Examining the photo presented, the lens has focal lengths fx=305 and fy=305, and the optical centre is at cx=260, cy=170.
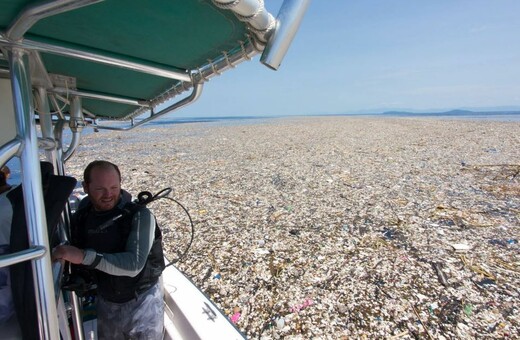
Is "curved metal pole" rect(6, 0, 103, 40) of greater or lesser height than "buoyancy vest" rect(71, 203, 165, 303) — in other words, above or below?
above

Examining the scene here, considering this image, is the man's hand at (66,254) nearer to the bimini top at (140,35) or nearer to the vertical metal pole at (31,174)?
the vertical metal pole at (31,174)

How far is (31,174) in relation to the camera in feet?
3.58

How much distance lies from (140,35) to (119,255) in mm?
1367

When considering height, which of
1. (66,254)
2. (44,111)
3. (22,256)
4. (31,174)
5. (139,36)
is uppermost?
(139,36)

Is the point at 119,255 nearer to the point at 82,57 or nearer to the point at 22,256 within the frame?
the point at 22,256

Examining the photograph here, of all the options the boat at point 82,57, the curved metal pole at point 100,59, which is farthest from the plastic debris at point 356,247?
Result: the curved metal pole at point 100,59

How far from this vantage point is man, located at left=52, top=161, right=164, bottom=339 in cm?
205

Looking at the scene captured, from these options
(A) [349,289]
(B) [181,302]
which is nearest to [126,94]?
(B) [181,302]

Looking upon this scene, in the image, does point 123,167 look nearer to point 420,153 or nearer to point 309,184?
point 309,184

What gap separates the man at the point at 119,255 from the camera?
2051 millimetres

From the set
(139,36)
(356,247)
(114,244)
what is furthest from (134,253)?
(356,247)

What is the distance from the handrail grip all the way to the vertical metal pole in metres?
0.03

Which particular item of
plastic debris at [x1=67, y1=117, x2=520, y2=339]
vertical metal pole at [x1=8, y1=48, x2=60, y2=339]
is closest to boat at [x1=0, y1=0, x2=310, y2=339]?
vertical metal pole at [x1=8, y1=48, x2=60, y2=339]

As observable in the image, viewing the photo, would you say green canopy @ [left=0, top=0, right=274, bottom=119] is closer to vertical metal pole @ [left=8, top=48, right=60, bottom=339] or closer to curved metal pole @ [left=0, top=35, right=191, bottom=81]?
curved metal pole @ [left=0, top=35, right=191, bottom=81]
